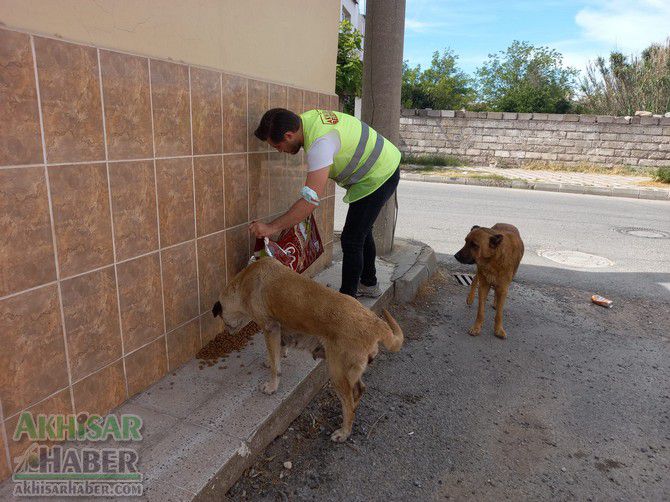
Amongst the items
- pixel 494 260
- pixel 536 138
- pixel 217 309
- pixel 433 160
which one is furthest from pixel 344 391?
pixel 536 138

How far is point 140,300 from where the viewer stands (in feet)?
8.45

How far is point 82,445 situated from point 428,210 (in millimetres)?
7975

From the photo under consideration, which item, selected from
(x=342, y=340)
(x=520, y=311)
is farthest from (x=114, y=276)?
(x=520, y=311)

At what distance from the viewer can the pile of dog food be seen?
3092mm

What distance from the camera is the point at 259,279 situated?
284cm

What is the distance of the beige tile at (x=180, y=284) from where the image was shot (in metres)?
2.75

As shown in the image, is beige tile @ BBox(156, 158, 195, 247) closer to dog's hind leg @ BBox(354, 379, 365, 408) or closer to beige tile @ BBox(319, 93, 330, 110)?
dog's hind leg @ BBox(354, 379, 365, 408)

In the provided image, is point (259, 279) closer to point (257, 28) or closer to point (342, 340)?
point (342, 340)

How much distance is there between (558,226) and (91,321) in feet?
26.0

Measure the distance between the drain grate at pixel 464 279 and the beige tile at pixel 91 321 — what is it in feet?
12.7

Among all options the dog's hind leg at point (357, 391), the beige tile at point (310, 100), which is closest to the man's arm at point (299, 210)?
the dog's hind leg at point (357, 391)

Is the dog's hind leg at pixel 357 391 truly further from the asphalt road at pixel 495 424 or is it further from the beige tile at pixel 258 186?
the beige tile at pixel 258 186

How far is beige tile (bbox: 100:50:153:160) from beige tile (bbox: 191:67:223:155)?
36 cm

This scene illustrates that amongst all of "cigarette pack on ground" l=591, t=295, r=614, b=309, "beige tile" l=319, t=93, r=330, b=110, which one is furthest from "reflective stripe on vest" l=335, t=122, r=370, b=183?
"cigarette pack on ground" l=591, t=295, r=614, b=309
